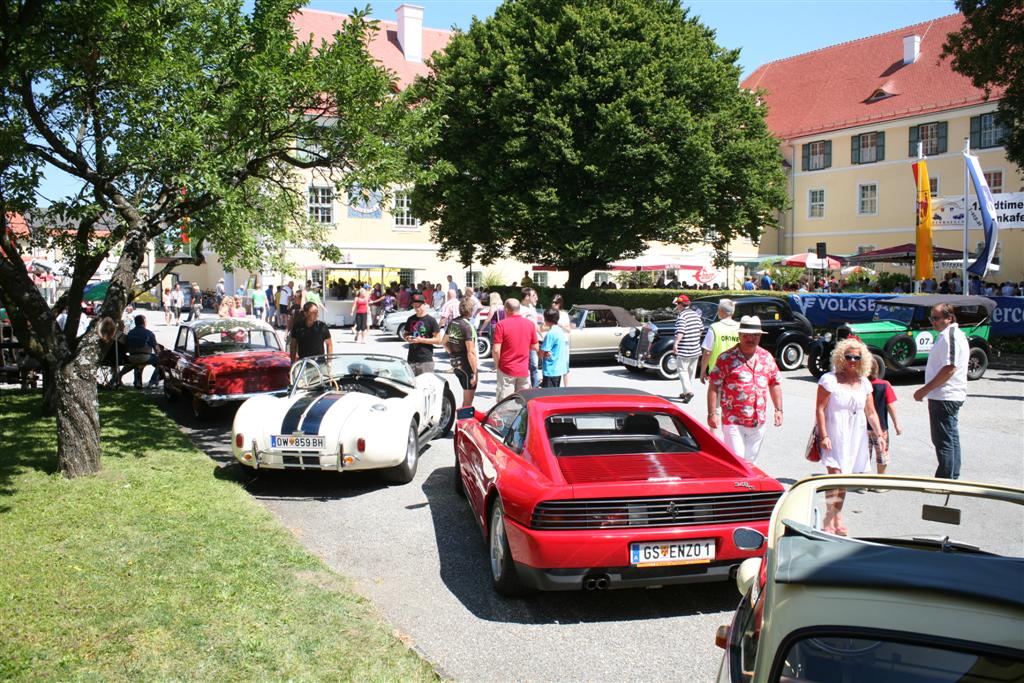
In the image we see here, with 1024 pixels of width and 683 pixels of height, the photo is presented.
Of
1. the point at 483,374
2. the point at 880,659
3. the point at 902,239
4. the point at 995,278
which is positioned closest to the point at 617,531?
the point at 880,659

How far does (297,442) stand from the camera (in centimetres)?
826

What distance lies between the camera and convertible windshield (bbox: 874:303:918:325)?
16453 millimetres

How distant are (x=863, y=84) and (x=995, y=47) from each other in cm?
2575

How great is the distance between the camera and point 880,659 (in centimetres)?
233

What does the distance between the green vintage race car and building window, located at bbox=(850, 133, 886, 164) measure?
32.2 m

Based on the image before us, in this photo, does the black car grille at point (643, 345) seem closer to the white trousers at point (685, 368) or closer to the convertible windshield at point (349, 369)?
the white trousers at point (685, 368)

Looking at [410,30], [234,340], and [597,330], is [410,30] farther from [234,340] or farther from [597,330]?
[234,340]


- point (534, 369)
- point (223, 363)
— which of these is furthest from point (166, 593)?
point (534, 369)

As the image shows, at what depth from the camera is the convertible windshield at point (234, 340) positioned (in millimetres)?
13492

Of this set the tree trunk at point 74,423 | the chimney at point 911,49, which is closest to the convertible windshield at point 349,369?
the tree trunk at point 74,423

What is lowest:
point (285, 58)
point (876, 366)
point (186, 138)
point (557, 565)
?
point (557, 565)

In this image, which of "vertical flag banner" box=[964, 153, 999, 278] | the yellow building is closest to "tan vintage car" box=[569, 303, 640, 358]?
"vertical flag banner" box=[964, 153, 999, 278]

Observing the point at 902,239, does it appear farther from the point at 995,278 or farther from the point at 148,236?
the point at 148,236

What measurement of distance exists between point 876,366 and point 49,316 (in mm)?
8191
